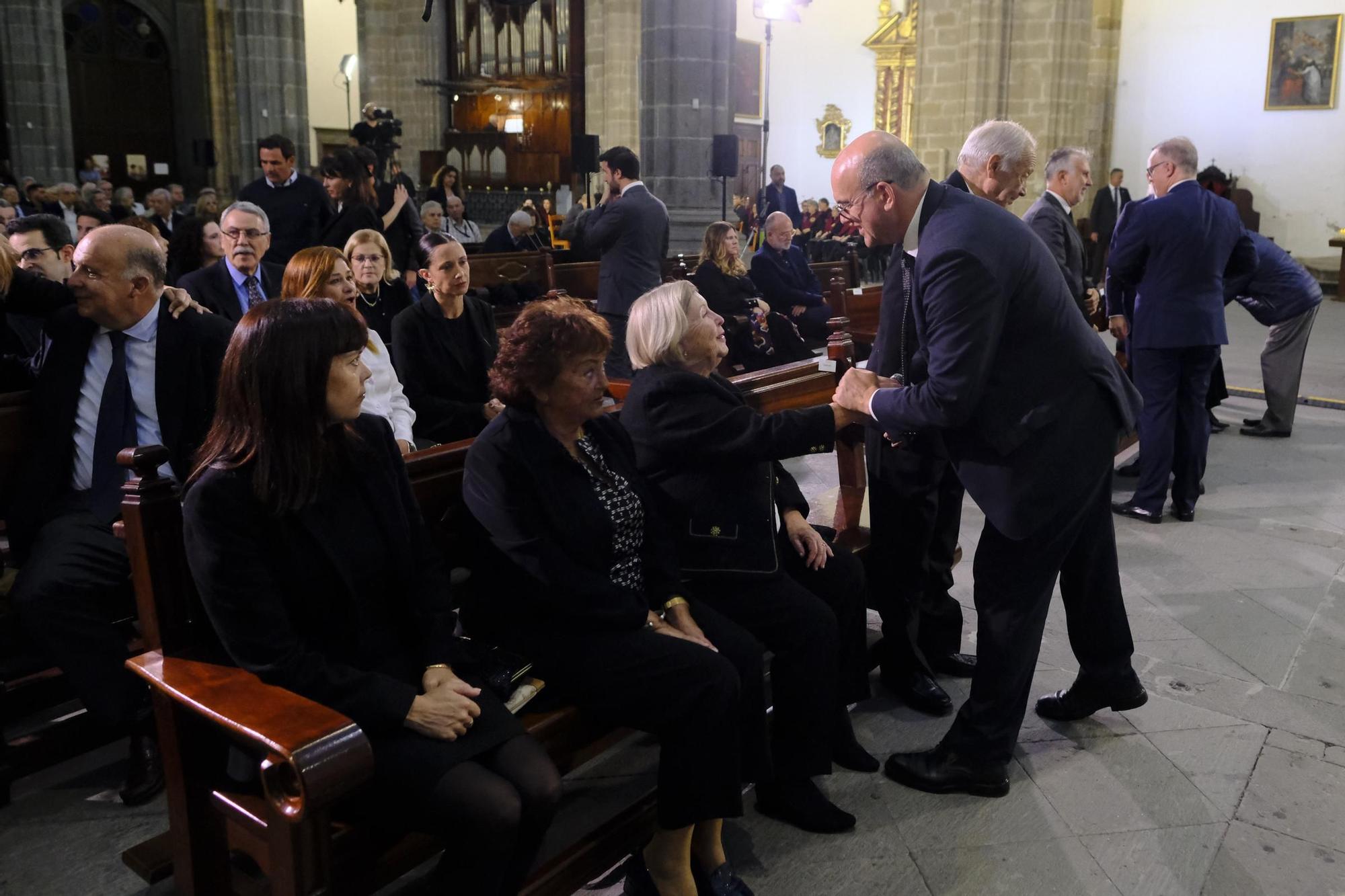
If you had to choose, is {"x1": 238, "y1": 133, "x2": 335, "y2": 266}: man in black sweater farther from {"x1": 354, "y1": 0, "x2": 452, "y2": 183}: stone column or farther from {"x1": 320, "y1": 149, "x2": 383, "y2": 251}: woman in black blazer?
{"x1": 354, "y1": 0, "x2": 452, "y2": 183}: stone column

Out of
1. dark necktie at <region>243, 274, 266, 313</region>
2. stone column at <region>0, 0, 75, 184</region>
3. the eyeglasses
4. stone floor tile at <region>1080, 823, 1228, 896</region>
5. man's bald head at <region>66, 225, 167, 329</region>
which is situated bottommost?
stone floor tile at <region>1080, 823, 1228, 896</region>

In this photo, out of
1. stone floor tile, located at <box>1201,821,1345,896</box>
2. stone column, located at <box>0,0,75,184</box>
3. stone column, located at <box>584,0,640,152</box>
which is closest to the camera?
stone floor tile, located at <box>1201,821,1345,896</box>

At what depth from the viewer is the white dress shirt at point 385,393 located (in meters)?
3.59

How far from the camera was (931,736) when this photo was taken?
3.03m

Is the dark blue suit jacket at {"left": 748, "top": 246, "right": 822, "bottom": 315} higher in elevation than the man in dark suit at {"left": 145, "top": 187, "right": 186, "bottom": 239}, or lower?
lower

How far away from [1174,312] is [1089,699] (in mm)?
2394

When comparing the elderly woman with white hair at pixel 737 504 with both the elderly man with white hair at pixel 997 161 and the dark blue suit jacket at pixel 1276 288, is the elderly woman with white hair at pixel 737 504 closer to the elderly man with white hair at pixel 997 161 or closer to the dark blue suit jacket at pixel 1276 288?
the elderly man with white hair at pixel 997 161

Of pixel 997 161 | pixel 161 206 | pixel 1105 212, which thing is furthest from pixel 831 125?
pixel 997 161

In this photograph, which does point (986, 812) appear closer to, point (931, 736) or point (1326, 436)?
point (931, 736)

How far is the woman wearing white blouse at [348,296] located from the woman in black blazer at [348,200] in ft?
7.15

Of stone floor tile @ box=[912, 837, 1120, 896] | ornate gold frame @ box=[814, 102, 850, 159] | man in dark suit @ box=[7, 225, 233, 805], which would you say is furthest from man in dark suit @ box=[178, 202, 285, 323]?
ornate gold frame @ box=[814, 102, 850, 159]

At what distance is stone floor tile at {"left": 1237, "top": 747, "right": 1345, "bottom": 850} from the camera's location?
2566mm

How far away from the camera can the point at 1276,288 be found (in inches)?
245

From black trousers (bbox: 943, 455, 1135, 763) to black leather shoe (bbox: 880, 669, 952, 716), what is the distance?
32 centimetres
